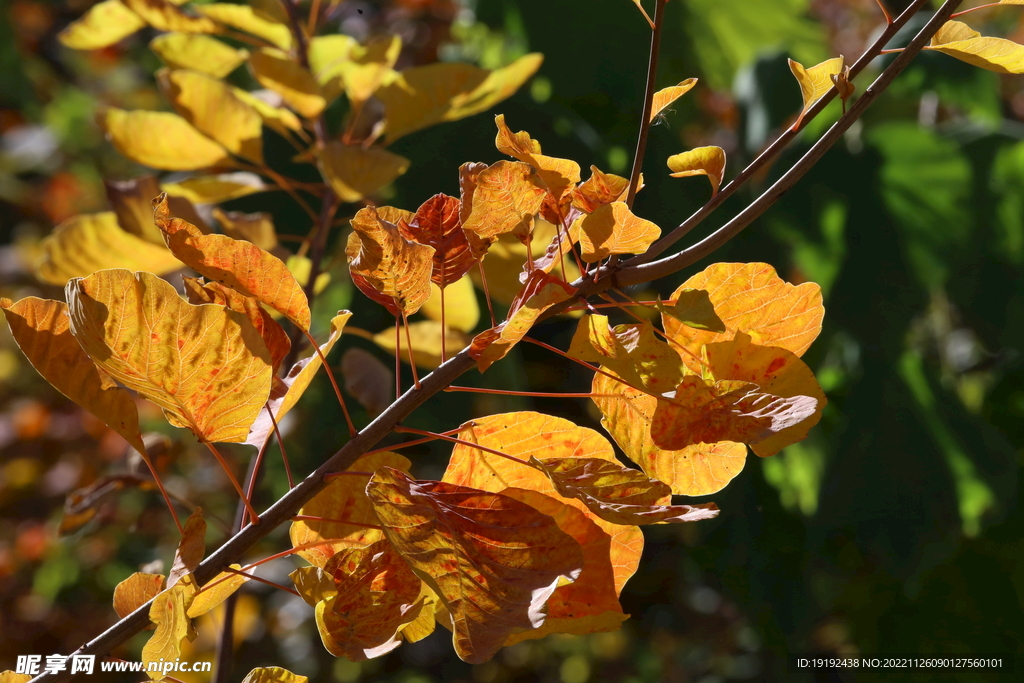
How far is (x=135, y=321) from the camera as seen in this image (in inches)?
9.0

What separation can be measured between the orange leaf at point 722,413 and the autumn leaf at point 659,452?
2cm

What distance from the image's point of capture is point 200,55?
562 mm

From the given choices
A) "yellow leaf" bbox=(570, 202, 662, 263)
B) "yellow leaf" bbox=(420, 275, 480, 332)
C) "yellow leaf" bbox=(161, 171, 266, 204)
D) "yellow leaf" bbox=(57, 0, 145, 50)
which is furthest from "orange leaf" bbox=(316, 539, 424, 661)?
"yellow leaf" bbox=(57, 0, 145, 50)

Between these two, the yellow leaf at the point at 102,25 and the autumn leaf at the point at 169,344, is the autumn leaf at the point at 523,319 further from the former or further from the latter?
the yellow leaf at the point at 102,25

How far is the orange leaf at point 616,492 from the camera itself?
0.22 metres

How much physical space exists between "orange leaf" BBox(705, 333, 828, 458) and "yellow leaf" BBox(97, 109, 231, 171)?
403 millimetres

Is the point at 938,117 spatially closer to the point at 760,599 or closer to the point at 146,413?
the point at 760,599

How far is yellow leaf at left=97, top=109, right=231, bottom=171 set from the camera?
0.50 m

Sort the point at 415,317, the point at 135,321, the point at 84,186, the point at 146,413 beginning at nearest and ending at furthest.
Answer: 1. the point at 135,321
2. the point at 415,317
3. the point at 146,413
4. the point at 84,186

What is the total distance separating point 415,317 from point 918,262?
64cm

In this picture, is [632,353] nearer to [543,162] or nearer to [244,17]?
[543,162]


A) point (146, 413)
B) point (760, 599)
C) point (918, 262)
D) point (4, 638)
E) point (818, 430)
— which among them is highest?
point (918, 262)

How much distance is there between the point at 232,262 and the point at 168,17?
368mm

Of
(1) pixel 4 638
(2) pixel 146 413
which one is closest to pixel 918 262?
(2) pixel 146 413
